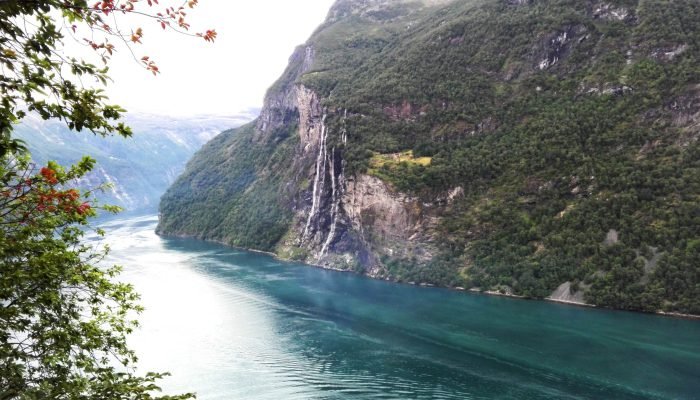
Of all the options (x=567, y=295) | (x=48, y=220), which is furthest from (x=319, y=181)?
(x=48, y=220)

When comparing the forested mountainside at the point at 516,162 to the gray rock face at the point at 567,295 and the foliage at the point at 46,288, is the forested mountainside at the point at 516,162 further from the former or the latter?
the foliage at the point at 46,288

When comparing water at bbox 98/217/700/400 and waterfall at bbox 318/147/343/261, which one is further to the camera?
waterfall at bbox 318/147/343/261

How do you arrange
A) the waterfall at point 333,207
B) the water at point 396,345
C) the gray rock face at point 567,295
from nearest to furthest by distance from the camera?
the water at point 396,345 → the gray rock face at point 567,295 → the waterfall at point 333,207

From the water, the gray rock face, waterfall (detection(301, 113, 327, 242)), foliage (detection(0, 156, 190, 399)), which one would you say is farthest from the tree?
waterfall (detection(301, 113, 327, 242))

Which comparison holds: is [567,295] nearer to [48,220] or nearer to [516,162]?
[516,162]

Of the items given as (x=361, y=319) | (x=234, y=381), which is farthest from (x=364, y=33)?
(x=234, y=381)

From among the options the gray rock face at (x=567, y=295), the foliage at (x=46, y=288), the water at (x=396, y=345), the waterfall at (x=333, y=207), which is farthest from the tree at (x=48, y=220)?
the waterfall at (x=333, y=207)

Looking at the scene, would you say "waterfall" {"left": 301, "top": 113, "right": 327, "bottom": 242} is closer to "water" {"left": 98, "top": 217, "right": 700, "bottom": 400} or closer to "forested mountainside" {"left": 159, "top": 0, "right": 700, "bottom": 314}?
"forested mountainside" {"left": 159, "top": 0, "right": 700, "bottom": 314}
